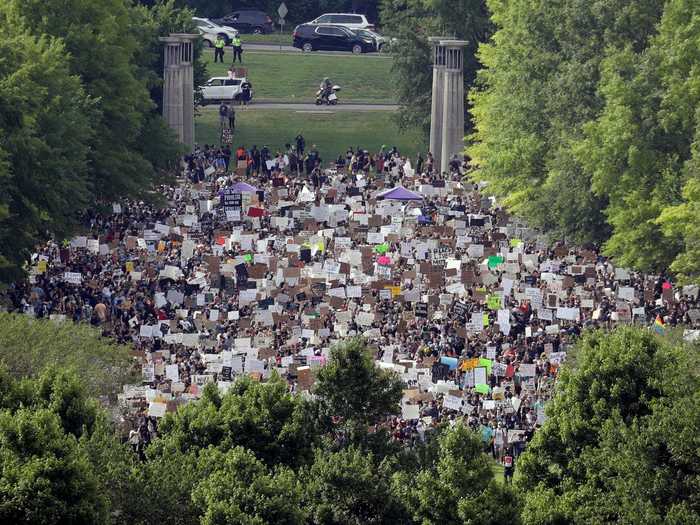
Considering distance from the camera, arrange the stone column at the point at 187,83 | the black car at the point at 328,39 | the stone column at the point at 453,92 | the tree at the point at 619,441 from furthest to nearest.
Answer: the black car at the point at 328,39
the stone column at the point at 453,92
the stone column at the point at 187,83
the tree at the point at 619,441

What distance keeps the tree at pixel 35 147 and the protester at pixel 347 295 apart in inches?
44.3

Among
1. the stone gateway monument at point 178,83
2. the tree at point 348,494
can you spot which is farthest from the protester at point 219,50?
the tree at point 348,494

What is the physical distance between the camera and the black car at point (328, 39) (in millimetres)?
120125

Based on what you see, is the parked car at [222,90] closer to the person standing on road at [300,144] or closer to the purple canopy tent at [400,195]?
the person standing on road at [300,144]

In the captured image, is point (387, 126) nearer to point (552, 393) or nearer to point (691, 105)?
point (691, 105)

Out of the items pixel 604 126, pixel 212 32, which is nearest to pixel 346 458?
pixel 604 126

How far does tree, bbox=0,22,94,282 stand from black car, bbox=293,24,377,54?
4214 centimetres

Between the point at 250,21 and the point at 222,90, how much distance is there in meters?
15.4

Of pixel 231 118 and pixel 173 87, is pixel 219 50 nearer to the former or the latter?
pixel 231 118

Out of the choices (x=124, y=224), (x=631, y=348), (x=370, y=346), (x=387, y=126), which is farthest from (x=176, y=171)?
(x=631, y=348)

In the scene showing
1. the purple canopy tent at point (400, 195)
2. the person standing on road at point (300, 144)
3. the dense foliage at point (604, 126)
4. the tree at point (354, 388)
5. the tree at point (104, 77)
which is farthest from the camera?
the person standing on road at point (300, 144)

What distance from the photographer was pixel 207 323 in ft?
213

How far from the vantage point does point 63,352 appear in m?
56.6

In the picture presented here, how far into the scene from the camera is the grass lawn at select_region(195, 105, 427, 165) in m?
105
